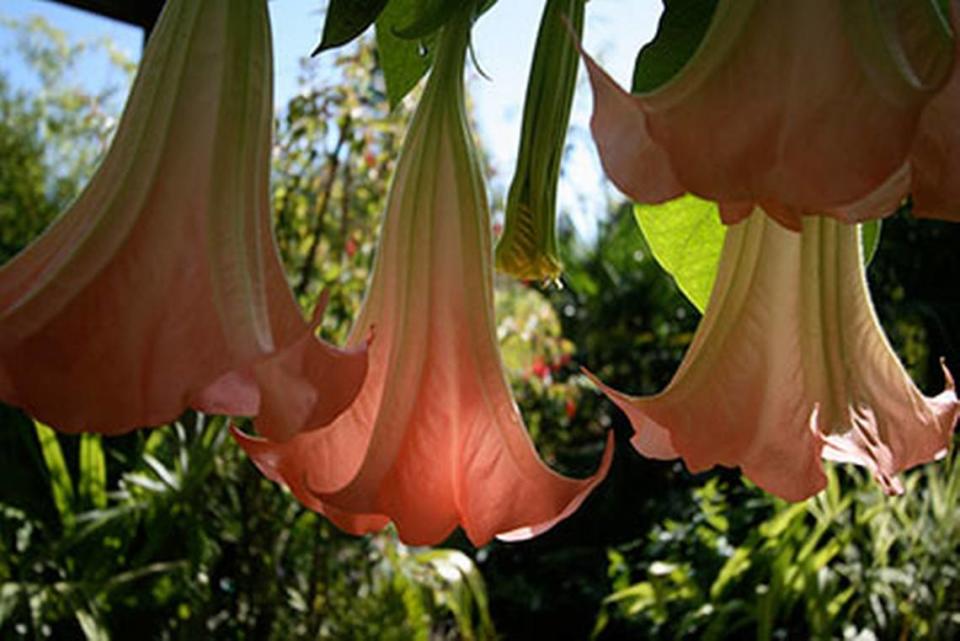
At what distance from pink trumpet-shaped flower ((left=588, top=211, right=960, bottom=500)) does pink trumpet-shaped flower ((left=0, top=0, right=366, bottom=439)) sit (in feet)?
0.28

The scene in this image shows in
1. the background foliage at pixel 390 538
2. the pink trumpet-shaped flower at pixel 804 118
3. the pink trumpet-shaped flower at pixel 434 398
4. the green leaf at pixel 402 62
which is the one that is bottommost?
the background foliage at pixel 390 538

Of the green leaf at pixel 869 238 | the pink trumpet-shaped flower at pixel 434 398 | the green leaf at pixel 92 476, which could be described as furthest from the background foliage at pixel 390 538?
the pink trumpet-shaped flower at pixel 434 398

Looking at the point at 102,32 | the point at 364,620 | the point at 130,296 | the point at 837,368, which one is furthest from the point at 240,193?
the point at 102,32

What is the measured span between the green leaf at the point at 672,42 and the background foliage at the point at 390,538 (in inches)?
62.6

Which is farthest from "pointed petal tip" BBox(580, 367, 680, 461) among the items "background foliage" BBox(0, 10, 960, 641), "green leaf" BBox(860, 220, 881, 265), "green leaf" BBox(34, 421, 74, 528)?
"green leaf" BBox(34, 421, 74, 528)

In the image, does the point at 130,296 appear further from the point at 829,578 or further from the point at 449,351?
the point at 829,578

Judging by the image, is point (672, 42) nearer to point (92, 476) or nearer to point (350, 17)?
point (350, 17)

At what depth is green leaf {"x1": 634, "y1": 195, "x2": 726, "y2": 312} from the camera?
0.31 m

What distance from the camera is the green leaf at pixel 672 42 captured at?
25 centimetres

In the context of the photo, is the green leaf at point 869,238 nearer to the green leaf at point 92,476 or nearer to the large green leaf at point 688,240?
the large green leaf at point 688,240

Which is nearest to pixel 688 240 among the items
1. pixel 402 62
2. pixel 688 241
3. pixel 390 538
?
pixel 688 241

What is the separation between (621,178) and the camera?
161mm

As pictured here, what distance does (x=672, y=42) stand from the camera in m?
0.26

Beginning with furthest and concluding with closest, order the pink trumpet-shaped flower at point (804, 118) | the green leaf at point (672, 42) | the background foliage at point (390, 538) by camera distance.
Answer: the background foliage at point (390, 538) < the green leaf at point (672, 42) < the pink trumpet-shaped flower at point (804, 118)
